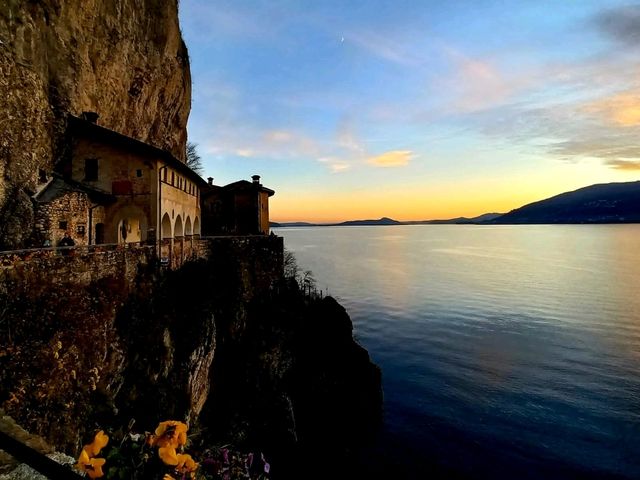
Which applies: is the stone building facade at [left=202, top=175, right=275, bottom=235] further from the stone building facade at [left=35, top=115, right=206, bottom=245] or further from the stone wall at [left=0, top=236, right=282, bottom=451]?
the stone building facade at [left=35, top=115, right=206, bottom=245]

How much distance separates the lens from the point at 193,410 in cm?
2202

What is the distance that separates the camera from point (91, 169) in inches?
975

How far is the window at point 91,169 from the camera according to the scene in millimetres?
24672

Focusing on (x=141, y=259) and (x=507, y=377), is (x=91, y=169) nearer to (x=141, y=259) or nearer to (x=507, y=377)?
(x=141, y=259)

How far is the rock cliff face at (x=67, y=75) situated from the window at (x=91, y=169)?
1705mm

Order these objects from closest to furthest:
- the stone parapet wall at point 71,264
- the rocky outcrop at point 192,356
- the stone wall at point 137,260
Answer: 1. the rocky outcrop at point 192,356
2. the stone parapet wall at point 71,264
3. the stone wall at point 137,260

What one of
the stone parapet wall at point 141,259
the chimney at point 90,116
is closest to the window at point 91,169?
the chimney at point 90,116

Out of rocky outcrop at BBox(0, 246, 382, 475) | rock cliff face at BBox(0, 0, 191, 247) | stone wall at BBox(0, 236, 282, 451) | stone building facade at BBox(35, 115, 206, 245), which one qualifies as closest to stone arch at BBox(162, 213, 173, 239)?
stone building facade at BBox(35, 115, 206, 245)

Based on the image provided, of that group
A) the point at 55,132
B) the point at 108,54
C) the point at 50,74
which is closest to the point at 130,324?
the point at 55,132

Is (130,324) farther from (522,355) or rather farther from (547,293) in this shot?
(547,293)

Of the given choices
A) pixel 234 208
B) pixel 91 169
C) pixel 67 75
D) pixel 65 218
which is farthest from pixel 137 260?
pixel 234 208

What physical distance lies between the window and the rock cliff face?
1705mm

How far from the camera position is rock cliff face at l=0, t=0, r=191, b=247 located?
766 inches

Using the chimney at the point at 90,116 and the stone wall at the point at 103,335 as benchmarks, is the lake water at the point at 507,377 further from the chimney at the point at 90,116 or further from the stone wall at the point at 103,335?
the chimney at the point at 90,116
